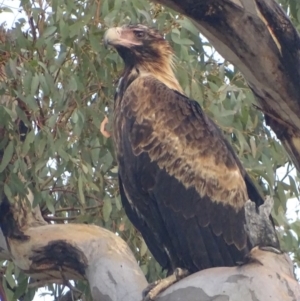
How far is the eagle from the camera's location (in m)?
3.70

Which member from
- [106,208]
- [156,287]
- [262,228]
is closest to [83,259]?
[156,287]

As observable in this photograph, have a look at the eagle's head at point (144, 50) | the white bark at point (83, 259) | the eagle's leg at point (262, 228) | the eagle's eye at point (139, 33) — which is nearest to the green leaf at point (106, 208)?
the white bark at point (83, 259)

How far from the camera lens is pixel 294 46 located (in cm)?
296

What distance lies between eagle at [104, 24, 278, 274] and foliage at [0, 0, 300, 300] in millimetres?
635

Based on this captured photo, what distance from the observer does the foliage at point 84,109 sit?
A: 448 centimetres

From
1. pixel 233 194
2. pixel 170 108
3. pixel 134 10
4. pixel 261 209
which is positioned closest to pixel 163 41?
pixel 134 10

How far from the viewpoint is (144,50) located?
4316 mm

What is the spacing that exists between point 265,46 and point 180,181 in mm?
974

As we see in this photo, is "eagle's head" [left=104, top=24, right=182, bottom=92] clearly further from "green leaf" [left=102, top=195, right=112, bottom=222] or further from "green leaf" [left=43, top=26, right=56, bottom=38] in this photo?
"green leaf" [left=102, top=195, right=112, bottom=222]

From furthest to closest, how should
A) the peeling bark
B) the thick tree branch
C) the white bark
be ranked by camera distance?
the white bark < the thick tree branch < the peeling bark

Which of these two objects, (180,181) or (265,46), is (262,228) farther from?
(180,181)

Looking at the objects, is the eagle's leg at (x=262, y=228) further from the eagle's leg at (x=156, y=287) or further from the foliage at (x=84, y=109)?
the foliage at (x=84, y=109)

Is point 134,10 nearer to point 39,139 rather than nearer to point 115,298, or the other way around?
point 39,139

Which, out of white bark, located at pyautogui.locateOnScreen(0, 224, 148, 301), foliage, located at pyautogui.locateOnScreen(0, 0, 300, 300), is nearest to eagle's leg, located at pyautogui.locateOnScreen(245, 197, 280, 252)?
white bark, located at pyautogui.locateOnScreen(0, 224, 148, 301)
